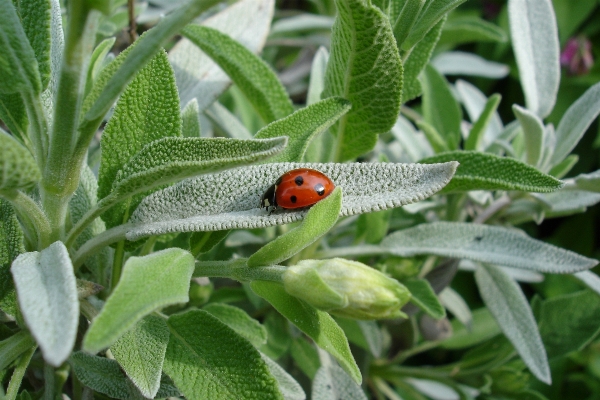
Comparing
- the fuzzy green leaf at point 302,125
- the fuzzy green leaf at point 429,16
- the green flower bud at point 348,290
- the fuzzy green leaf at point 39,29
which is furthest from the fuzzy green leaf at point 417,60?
the fuzzy green leaf at point 39,29

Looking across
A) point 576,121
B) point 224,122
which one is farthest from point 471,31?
point 224,122

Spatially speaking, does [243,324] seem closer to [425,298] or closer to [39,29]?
[425,298]

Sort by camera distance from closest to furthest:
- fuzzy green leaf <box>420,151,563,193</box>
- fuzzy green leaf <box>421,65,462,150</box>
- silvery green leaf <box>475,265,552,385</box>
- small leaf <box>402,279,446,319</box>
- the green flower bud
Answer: the green flower bud, fuzzy green leaf <box>420,151,563,193</box>, small leaf <box>402,279,446,319</box>, silvery green leaf <box>475,265,552,385</box>, fuzzy green leaf <box>421,65,462,150</box>

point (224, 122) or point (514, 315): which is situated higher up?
point (224, 122)

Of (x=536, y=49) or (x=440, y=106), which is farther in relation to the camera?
(x=440, y=106)

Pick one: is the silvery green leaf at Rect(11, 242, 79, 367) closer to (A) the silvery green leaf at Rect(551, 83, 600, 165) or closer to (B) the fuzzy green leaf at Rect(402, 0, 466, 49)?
(B) the fuzzy green leaf at Rect(402, 0, 466, 49)

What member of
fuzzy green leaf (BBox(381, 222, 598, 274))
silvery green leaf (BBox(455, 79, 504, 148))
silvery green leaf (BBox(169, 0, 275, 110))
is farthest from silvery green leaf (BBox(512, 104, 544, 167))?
silvery green leaf (BBox(169, 0, 275, 110))
